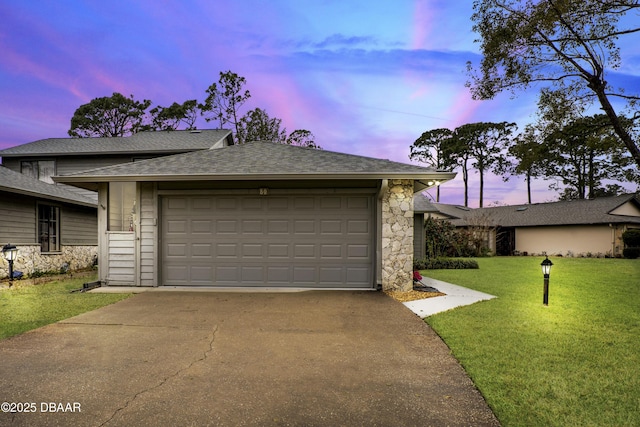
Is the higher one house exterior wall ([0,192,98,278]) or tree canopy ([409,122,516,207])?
tree canopy ([409,122,516,207])

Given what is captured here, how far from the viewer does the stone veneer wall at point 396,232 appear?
831 centimetres

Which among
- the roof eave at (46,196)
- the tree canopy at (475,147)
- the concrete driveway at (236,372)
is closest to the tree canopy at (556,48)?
the concrete driveway at (236,372)

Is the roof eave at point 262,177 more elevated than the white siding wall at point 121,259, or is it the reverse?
the roof eave at point 262,177

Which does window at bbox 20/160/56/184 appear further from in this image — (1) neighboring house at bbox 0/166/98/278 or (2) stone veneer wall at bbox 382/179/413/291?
(2) stone veneer wall at bbox 382/179/413/291

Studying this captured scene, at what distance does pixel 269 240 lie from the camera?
8.68 metres

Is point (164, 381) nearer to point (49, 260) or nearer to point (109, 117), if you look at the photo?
point (49, 260)

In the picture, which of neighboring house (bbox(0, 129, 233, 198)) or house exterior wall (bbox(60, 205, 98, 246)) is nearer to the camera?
house exterior wall (bbox(60, 205, 98, 246))

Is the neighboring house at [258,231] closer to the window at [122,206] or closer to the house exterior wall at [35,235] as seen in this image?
the window at [122,206]

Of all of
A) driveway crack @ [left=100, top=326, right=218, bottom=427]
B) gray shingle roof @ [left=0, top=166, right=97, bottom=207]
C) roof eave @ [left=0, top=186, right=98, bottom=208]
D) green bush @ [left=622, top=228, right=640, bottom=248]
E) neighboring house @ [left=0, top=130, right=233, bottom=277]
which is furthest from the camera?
green bush @ [left=622, top=228, right=640, bottom=248]

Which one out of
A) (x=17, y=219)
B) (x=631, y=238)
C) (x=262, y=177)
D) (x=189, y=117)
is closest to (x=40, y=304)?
(x=262, y=177)

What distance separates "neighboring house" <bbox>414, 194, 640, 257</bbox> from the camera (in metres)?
23.2

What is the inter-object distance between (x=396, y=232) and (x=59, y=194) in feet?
38.4

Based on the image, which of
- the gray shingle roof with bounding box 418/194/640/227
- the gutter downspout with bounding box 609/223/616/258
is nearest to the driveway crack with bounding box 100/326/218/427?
the gray shingle roof with bounding box 418/194/640/227

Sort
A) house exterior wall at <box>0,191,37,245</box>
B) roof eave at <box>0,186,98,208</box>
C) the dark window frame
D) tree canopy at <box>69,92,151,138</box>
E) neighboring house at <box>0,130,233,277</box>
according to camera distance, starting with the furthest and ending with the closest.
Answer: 1. tree canopy at <box>69,92,151,138</box>
2. the dark window frame
3. neighboring house at <box>0,130,233,277</box>
4. house exterior wall at <box>0,191,37,245</box>
5. roof eave at <box>0,186,98,208</box>
